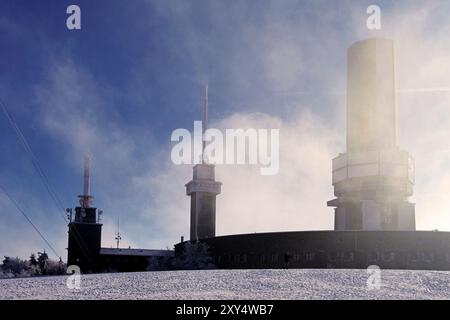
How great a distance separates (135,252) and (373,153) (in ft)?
129

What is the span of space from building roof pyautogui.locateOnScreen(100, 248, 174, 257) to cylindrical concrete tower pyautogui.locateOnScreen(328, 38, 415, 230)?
27.9 m

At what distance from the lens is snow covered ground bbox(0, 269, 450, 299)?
16.3 meters

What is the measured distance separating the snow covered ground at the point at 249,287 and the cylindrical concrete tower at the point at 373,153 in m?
51.1

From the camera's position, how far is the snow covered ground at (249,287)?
16297 millimetres

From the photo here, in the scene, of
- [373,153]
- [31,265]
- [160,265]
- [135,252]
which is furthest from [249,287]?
[31,265]

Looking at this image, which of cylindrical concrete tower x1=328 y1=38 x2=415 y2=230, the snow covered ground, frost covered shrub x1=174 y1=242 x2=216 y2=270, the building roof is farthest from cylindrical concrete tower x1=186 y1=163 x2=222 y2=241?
the snow covered ground

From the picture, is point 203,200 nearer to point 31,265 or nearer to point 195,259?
point 195,259

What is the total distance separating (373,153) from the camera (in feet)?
237

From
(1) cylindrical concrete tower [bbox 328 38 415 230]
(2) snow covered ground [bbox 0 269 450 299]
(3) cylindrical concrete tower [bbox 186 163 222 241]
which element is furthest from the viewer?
(3) cylindrical concrete tower [bbox 186 163 222 241]

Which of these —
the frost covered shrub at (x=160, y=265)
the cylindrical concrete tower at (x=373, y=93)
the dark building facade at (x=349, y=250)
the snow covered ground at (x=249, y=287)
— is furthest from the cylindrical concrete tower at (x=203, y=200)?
the snow covered ground at (x=249, y=287)

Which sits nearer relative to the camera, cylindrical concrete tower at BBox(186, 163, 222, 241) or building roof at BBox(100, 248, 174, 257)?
building roof at BBox(100, 248, 174, 257)

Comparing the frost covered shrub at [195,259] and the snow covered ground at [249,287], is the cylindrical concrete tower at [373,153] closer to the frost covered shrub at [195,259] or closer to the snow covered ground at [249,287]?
the frost covered shrub at [195,259]

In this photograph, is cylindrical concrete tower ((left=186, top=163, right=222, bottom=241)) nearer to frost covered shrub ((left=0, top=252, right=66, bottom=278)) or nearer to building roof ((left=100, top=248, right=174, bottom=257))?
building roof ((left=100, top=248, right=174, bottom=257))
